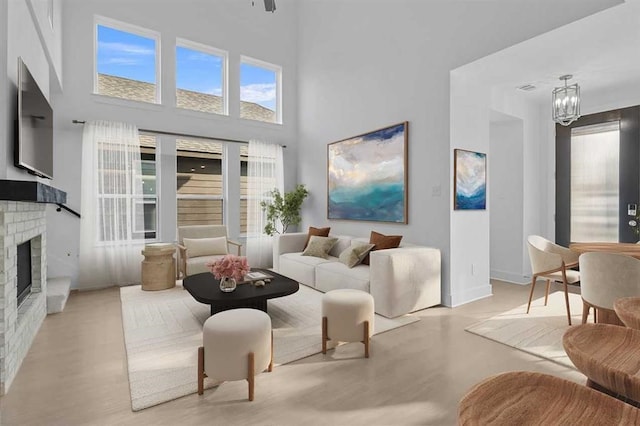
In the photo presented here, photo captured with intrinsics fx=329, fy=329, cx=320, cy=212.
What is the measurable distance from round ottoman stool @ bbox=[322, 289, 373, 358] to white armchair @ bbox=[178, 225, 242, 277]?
2580mm

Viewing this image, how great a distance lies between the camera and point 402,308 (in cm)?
348

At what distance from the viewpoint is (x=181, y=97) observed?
18.5 feet

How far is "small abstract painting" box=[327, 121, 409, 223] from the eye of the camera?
14.5 feet

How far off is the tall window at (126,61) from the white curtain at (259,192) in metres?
1.88

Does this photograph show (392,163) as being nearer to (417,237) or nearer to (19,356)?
(417,237)

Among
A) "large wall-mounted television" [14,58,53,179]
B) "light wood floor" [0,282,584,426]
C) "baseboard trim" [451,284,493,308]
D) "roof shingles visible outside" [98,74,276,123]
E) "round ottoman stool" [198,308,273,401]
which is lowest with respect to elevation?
"light wood floor" [0,282,584,426]

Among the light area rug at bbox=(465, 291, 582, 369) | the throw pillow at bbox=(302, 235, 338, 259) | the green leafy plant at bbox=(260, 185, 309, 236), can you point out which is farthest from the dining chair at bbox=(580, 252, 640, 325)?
the green leafy plant at bbox=(260, 185, 309, 236)

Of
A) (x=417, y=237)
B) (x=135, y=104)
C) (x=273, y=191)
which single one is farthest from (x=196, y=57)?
(x=417, y=237)

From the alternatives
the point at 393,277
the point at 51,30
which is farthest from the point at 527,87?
the point at 51,30

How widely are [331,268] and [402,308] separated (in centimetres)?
105

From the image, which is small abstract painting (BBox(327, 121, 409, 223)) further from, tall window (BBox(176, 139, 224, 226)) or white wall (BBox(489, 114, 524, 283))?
tall window (BBox(176, 139, 224, 226))

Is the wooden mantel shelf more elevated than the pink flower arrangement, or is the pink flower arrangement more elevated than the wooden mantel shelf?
the wooden mantel shelf

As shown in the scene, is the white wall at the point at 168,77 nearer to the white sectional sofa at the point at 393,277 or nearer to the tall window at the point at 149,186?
the tall window at the point at 149,186

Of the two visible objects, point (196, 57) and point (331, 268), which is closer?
Answer: point (331, 268)
